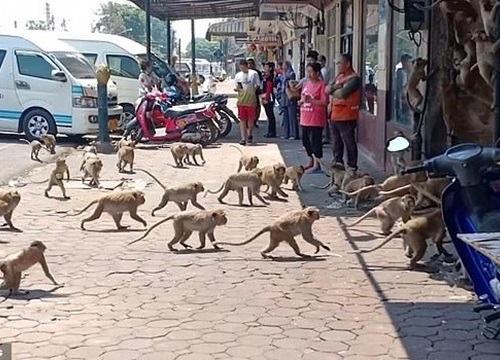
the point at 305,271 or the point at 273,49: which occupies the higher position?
the point at 273,49

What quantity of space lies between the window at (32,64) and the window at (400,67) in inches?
346

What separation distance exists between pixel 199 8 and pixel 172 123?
9.48 meters

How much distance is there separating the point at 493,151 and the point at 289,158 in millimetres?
10711

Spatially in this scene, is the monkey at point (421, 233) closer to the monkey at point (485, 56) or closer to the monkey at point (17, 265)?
the monkey at point (485, 56)

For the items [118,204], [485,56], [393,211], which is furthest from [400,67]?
[118,204]

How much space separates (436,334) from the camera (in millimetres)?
5340

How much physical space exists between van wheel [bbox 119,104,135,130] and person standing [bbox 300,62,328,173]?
8.10m

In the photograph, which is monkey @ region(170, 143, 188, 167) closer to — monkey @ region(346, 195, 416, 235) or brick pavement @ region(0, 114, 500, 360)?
brick pavement @ region(0, 114, 500, 360)

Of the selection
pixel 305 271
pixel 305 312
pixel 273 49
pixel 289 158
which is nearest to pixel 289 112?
pixel 289 158

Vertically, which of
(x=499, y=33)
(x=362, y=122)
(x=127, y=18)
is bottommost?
(x=362, y=122)

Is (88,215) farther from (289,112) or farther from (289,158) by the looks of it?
(289,112)

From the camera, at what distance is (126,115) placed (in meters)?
21.1

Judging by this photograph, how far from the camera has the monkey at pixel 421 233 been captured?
6805mm

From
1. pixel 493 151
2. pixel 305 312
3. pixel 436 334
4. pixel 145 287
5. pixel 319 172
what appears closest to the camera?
pixel 493 151
